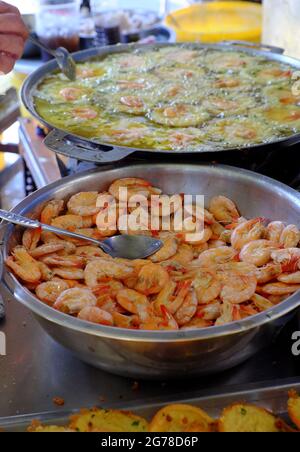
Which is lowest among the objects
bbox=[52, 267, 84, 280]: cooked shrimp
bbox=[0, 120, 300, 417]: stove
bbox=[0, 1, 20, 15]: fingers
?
bbox=[0, 120, 300, 417]: stove

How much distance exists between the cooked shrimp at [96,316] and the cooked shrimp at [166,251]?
12.4 inches

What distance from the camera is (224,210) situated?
6.08 feet

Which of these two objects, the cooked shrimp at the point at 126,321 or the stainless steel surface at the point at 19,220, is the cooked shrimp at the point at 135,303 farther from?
the stainless steel surface at the point at 19,220

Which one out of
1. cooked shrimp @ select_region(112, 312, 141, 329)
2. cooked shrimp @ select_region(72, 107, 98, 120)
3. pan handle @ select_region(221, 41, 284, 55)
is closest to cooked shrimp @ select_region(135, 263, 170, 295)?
cooked shrimp @ select_region(112, 312, 141, 329)

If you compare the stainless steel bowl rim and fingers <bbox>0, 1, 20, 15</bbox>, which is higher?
fingers <bbox>0, 1, 20, 15</bbox>

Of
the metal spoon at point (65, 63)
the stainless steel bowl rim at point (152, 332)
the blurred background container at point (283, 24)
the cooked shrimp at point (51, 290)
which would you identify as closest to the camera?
the stainless steel bowl rim at point (152, 332)

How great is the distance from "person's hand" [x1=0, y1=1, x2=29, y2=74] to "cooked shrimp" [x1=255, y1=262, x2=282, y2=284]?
4.25 ft

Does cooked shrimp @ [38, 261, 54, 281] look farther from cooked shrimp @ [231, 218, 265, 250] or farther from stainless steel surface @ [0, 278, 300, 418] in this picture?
cooked shrimp @ [231, 218, 265, 250]

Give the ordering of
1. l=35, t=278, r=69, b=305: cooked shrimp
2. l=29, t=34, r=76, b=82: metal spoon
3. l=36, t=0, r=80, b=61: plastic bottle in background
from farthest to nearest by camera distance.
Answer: l=36, t=0, r=80, b=61: plastic bottle in background, l=29, t=34, r=76, b=82: metal spoon, l=35, t=278, r=69, b=305: cooked shrimp

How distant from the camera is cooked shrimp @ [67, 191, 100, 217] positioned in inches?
70.9

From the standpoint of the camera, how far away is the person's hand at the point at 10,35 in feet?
7.17

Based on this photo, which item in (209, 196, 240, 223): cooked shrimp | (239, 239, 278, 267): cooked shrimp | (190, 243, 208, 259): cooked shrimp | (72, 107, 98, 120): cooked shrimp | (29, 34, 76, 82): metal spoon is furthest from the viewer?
(29, 34, 76, 82): metal spoon

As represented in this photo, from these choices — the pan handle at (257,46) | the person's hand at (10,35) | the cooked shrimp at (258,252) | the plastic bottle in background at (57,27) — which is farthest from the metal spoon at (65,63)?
the cooked shrimp at (258,252)
